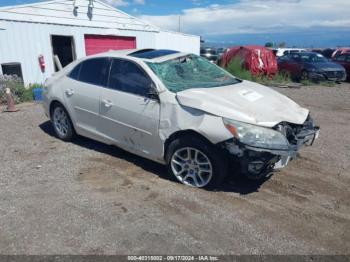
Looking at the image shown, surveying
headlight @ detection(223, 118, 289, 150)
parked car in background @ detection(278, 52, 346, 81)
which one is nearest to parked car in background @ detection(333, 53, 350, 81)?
parked car in background @ detection(278, 52, 346, 81)

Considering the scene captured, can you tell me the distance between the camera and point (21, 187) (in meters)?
4.06

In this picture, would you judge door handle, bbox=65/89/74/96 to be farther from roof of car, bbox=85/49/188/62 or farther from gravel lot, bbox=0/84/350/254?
gravel lot, bbox=0/84/350/254

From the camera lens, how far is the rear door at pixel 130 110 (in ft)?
13.3

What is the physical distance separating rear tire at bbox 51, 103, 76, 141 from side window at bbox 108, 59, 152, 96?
1.34 meters

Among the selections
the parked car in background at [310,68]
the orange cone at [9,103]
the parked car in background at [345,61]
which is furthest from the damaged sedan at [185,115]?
the parked car in background at [345,61]

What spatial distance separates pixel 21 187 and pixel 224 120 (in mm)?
2682

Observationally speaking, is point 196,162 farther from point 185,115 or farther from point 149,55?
point 149,55

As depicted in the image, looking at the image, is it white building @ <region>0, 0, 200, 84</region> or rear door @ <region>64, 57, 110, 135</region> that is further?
white building @ <region>0, 0, 200, 84</region>

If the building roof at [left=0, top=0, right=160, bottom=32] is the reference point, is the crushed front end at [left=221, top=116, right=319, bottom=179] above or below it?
below

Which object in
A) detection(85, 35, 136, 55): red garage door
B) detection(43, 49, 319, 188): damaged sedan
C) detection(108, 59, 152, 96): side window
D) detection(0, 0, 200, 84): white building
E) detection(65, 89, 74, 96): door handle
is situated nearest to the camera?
detection(43, 49, 319, 188): damaged sedan

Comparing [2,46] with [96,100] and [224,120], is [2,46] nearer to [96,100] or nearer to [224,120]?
[96,100]

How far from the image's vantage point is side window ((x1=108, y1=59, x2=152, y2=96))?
4.18m

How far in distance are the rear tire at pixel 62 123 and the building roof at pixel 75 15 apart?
5.81 m

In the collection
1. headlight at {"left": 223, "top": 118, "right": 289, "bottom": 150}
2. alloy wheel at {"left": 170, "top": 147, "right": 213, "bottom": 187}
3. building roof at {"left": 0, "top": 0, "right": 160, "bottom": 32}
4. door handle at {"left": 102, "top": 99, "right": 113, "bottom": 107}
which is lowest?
alloy wheel at {"left": 170, "top": 147, "right": 213, "bottom": 187}
